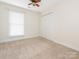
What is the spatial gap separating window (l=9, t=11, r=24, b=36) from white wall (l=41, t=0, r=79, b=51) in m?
1.61

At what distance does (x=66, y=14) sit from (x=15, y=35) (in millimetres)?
2716

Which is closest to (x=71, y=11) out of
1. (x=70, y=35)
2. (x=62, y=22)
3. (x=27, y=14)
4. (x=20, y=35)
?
(x=62, y=22)

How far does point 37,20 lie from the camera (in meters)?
5.95

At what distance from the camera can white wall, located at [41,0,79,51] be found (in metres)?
3.59

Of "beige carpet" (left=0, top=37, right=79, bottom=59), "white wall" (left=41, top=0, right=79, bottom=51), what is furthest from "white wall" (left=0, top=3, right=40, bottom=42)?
"white wall" (left=41, top=0, right=79, bottom=51)

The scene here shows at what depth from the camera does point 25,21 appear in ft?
16.7

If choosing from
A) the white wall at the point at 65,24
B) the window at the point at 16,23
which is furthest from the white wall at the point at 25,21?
the white wall at the point at 65,24

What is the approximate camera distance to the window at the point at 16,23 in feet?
14.0

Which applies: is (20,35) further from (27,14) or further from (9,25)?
(27,14)

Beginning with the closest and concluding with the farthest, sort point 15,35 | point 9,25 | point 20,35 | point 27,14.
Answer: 1. point 9,25
2. point 15,35
3. point 20,35
4. point 27,14

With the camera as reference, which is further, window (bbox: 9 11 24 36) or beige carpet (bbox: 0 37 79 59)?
window (bbox: 9 11 24 36)

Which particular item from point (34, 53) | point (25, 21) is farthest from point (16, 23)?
point (34, 53)

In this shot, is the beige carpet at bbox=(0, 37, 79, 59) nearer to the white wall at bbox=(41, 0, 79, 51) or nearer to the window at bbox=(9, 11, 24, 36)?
the white wall at bbox=(41, 0, 79, 51)

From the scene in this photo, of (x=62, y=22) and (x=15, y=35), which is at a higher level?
(x=62, y=22)
